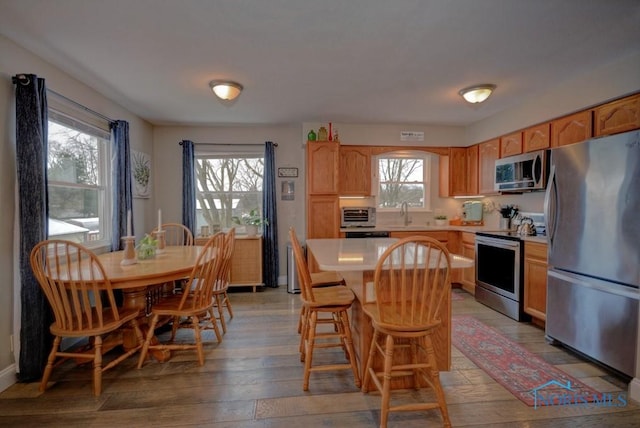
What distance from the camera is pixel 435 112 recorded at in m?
4.12

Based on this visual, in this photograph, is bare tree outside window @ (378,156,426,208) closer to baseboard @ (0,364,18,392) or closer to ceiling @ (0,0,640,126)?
ceiling @ (0,0,640,126)

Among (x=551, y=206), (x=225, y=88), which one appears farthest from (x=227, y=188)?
(x=551, y=206)

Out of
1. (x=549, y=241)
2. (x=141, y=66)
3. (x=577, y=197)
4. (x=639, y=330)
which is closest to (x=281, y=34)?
(x=141, y=66)

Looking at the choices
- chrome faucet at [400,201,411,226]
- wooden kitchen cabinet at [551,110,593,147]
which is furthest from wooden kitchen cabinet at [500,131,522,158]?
chrome faucet at [400,201,411,226]

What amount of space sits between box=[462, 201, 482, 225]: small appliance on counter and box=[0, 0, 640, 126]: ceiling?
5.27 ft

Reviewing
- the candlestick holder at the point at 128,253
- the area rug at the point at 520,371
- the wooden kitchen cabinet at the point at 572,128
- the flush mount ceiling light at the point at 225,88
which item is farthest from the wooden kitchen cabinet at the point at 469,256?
the candlestick holder at the point at 128,253

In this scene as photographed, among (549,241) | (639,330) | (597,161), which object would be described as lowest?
(639,330)

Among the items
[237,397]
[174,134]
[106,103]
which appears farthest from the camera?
[174,134]

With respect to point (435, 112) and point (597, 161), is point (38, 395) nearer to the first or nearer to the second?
point (597, 161)

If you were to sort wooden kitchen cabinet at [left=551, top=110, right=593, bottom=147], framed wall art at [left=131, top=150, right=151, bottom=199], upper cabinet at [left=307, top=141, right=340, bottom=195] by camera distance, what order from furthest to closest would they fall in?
upper cabinet at [left=307, top=141, right=340, bottom=195]
framed wall art at [left=131, top=150, right=151, bottom=199]
wooden kitchen cabinet at [left=551, top=110, right=593, bottom=147]

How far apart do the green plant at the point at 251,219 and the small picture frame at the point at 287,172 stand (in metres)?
0.69

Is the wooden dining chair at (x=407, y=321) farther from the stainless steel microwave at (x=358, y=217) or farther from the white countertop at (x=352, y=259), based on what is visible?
the stainless steel microwave at (x=358, y=217)

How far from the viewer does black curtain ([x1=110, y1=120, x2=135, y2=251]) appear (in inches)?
132

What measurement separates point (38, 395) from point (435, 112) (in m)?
4.66
